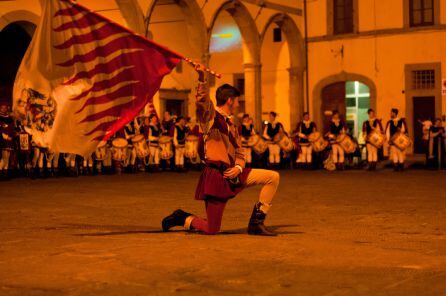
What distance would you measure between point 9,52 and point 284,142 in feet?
31.6

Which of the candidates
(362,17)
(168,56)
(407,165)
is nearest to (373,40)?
(362,17)

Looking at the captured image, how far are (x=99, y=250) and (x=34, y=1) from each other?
17496 millimetres

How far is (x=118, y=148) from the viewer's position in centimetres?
2300

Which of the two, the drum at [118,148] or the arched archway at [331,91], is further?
the arched archway at [331,91]

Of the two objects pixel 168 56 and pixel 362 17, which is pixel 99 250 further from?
pixel 362 17

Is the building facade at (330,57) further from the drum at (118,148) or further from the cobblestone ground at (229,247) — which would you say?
→ the cobblestone ground at (229,247)

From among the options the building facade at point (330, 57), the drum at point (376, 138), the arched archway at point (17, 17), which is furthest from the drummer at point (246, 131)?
the arched archway at point (17, 17)

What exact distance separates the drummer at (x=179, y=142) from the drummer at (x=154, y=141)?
55 cm

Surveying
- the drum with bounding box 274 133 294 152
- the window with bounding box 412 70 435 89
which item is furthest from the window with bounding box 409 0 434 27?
the drum with bounding box 274 133 294 152

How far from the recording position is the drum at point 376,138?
2442 cm

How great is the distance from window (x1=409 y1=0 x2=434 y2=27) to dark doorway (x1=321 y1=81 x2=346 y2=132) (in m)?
3.74

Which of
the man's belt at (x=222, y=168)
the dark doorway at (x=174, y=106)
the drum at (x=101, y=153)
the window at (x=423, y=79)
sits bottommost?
the drum at (x=101, y=153)

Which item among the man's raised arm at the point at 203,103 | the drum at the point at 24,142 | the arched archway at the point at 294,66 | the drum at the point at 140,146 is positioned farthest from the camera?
the arched archway at the point at 294,66

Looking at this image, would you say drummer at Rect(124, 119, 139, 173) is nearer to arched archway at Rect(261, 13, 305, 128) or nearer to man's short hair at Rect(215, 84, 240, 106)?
arched archway at Rect(261, 13, 305, 128)
